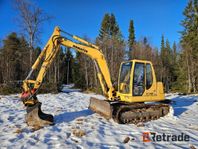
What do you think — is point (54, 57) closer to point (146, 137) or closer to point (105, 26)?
point (146, 137)

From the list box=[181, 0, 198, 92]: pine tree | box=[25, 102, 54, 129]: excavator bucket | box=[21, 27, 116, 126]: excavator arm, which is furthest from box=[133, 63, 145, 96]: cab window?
box=[181, 0, 198, 92]: pine tree

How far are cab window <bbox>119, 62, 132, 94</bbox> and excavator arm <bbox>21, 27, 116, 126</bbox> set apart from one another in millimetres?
470

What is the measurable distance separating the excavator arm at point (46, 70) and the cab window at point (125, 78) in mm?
470

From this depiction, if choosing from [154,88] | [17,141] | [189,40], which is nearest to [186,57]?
[189,40]

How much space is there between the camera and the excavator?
801 cm

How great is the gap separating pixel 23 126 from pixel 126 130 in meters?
3.63

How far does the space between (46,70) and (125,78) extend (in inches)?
130

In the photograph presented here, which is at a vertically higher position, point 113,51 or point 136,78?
point 113,51

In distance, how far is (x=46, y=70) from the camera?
27.9ft

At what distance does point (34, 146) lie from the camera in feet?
19.1

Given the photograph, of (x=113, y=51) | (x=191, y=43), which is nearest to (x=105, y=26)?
(x=113, y=51)

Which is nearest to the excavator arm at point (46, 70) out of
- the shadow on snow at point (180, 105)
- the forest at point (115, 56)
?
the shadow on snow at point (180, 105)

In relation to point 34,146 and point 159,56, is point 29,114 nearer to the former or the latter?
point 34,146

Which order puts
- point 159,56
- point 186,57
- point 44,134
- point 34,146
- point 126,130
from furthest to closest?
1. point 159,56
2. point 186,57
3. point 126,130
4. point 44,134
5. point 34,146
